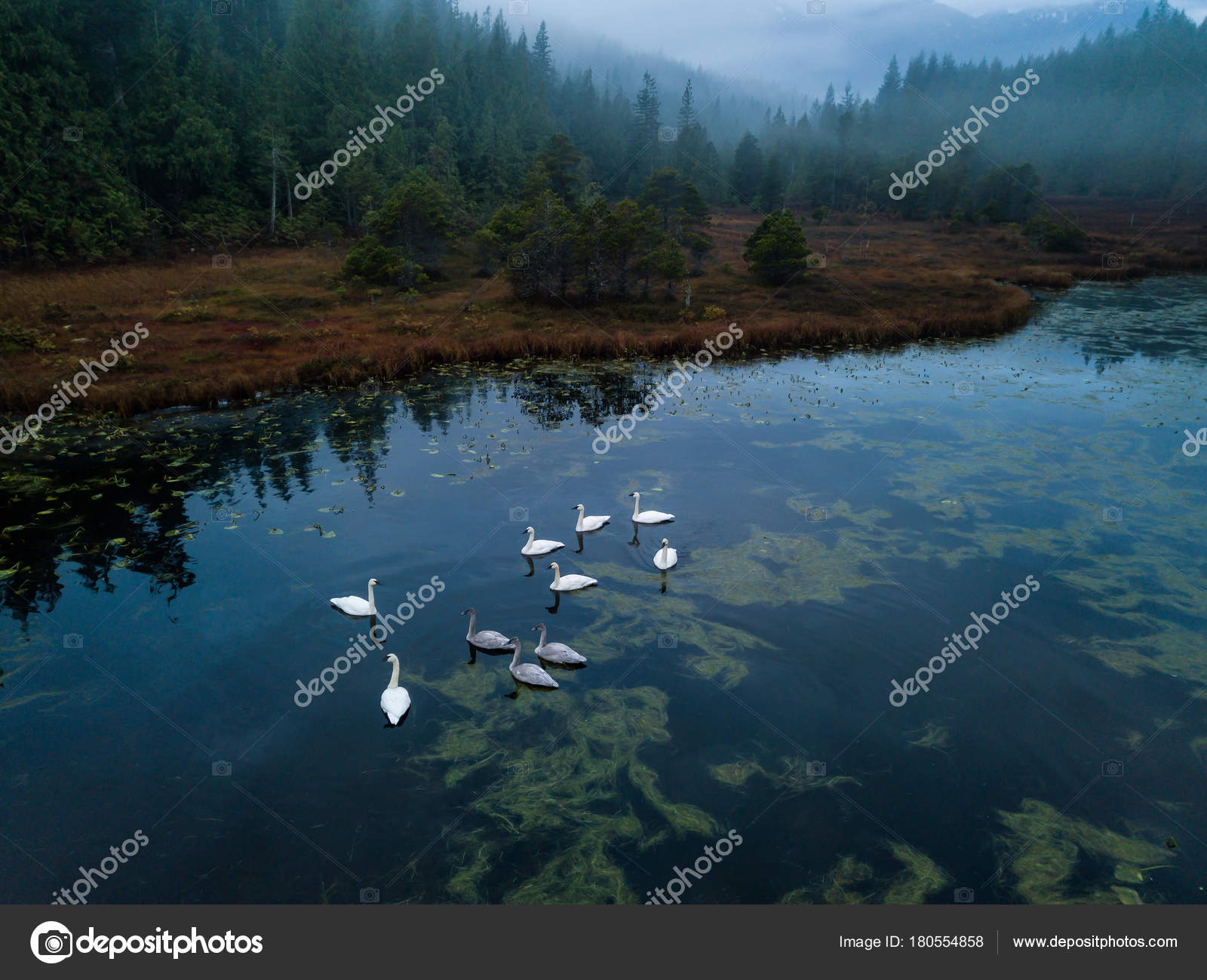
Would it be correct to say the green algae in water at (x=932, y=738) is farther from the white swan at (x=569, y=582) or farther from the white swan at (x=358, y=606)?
the white swan at (x=358, y=606)

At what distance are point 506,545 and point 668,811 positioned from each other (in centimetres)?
863

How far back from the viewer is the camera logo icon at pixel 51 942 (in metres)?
7.48

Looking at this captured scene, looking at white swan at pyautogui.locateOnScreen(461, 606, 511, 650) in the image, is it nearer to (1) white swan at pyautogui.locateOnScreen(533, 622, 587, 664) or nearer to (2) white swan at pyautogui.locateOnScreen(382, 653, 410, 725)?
(1) white swan at pyautogui.locateOnScreen(533, 622, 587, 664)

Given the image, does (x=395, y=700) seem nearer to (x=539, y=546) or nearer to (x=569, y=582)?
(x=569, y=582)

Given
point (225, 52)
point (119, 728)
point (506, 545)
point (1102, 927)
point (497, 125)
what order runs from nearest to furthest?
point (1102, 927), point (119, 728), point (506, 545), point (225, 52), point (497, 125)

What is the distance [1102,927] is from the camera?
8016 mm

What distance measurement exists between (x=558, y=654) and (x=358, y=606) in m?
4.41

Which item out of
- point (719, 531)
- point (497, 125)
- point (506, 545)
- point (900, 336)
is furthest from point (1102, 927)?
point (497, 125)

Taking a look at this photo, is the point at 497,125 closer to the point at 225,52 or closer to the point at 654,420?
the point at 225,52

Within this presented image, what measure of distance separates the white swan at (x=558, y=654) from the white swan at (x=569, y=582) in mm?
2204

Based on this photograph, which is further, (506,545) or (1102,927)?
(506,545)

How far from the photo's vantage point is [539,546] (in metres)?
16.0

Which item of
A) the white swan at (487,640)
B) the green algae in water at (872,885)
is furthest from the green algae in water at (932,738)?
the white swan at (487,640)

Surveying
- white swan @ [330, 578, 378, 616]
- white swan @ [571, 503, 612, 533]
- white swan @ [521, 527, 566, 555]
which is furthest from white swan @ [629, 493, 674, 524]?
white swan @ [330, 578, 378, 616]
